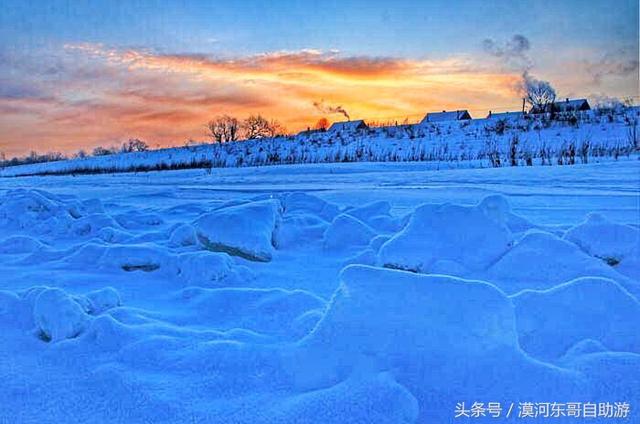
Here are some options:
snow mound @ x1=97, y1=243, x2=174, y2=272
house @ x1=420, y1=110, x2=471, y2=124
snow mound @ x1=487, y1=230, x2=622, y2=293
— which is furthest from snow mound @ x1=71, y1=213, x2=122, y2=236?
house @ x1=420, y1=110, x2=471, y2=124

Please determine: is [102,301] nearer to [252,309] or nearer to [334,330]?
[252,309]

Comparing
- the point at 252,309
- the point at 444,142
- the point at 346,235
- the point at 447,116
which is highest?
the point at 447,116

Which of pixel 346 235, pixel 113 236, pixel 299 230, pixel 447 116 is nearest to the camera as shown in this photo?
pixel 346 235

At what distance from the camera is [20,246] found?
3.07m

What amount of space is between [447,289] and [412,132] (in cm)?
2215

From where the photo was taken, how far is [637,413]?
3.67ft

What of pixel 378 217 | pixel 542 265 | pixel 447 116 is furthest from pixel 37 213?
pixel 447 116

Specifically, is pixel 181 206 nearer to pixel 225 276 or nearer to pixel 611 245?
pixel 225 276

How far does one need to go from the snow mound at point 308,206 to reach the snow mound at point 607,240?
1918 mm

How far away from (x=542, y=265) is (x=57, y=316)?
6.01 feet

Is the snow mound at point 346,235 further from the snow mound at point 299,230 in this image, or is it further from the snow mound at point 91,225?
the snow mound at point 91,225

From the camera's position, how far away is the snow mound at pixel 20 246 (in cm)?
302

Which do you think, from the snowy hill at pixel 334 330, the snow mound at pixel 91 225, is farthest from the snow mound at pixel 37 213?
the snowy hill at pixel 334 330

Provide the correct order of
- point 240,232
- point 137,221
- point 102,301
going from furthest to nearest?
point 137,221, point 240,232, point 102,301
